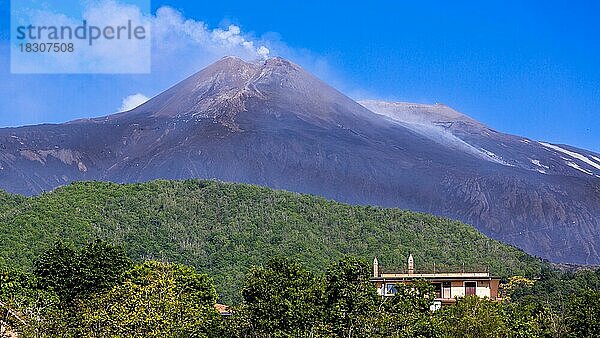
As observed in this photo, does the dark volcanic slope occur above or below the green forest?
above

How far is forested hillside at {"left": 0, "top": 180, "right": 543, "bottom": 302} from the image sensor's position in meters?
65.0

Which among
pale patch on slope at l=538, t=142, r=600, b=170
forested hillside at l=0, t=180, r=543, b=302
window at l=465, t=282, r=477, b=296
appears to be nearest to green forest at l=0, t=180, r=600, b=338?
forested hillside at l=0, t=180, r=543, b=302

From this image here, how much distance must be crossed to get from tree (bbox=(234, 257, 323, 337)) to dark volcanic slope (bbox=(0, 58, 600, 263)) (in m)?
103

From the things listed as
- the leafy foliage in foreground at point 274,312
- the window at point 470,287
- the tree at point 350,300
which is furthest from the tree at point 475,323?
the window at point 470,287

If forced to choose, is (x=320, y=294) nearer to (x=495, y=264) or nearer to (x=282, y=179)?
(x=495, y=264)

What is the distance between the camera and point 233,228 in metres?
76.1

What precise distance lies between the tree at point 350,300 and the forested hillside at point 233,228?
3289cm

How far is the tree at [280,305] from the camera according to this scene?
22.0m

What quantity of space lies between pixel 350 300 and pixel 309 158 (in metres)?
112

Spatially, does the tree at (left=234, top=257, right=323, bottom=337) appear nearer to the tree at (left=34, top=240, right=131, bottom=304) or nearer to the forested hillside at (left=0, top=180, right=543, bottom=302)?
the tree at (left=34, top=240, right=131, bottom=304)

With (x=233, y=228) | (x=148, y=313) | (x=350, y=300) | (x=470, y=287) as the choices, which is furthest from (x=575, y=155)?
(x=148, y=313)

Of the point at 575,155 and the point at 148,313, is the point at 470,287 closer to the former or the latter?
the point at 148,313

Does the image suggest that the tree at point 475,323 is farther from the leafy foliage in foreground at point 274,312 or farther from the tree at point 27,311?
the tree at point 27,311

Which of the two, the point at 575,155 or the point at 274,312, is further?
the point at 575,155
